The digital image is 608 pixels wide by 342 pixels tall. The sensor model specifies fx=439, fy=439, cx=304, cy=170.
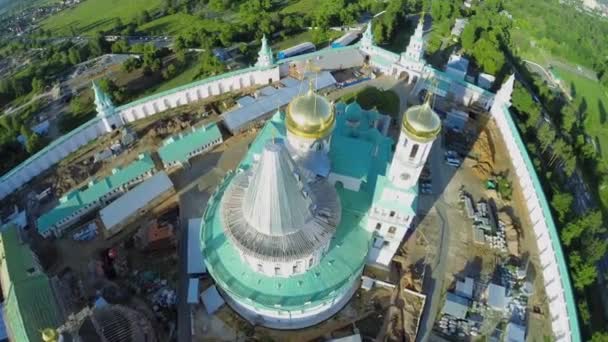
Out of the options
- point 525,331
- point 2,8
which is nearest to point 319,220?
→ point 525,331

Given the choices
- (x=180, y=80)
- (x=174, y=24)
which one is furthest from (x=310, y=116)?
(x=174, y=24)

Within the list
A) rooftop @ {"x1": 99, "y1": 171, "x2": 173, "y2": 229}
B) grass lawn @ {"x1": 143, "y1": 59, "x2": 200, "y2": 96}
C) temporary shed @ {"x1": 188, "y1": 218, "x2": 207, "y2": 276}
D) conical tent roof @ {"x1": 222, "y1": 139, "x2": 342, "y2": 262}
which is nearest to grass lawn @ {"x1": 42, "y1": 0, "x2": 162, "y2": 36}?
grass lawn @ {"x1": 143, "y1": 59, "x2": 200, "y2": 96}

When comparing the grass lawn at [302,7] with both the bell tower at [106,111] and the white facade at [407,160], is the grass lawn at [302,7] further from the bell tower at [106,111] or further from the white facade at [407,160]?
the white facade at [407,160]

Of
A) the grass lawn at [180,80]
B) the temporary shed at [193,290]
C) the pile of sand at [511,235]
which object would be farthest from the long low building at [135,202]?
the pile of sand at [511,235]

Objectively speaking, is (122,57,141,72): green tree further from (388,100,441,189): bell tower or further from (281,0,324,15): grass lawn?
(388,100,441,189): bell tower

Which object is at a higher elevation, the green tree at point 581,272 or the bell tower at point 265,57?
the bell tower at point 265,57

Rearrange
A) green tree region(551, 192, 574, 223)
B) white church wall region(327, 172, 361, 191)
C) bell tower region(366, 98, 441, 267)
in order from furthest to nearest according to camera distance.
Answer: green tree region(551, 192, 574, 223), white church wall region(327, 172, 361, 191), bell tower region(366, 98, 441, 267)
